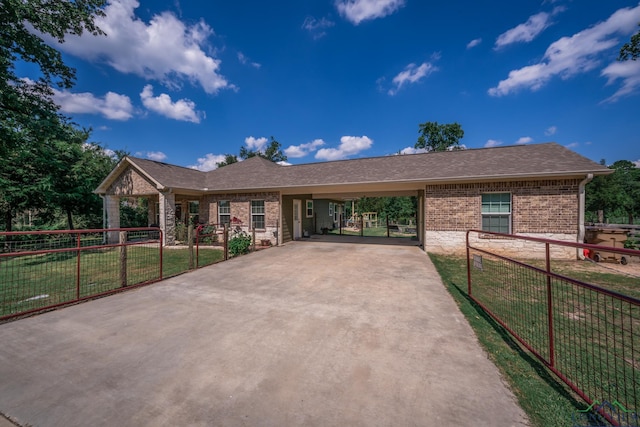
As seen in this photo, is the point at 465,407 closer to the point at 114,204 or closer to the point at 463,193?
the point at 463,193

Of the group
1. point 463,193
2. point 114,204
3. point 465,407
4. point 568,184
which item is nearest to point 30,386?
point 465,407

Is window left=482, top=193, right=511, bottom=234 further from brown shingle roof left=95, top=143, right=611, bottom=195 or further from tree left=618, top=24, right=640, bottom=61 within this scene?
tree left=618, top=24, right=640, bottom=61

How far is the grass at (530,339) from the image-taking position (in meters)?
2.30

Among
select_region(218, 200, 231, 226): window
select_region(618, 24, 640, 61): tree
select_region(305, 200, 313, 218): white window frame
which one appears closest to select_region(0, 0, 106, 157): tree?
select_region(218, 200, 231, 226): window

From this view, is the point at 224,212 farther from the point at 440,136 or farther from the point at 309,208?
the point at 440,136

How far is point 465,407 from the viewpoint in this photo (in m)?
2.28

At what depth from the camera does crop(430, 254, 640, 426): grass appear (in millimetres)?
2299

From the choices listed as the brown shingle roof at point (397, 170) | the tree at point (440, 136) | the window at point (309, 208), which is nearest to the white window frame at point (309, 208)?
the window at point (309, 208)

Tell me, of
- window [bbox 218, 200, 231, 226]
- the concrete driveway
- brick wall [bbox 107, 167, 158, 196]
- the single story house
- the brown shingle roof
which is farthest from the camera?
window [bbox 218, 200, 231, 226]

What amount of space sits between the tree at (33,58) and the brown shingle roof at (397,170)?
4439 mm

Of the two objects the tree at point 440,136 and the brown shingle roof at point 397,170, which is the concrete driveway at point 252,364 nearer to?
the brown shingle roof at point 397,170

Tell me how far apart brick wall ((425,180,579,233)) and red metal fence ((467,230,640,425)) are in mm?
2904

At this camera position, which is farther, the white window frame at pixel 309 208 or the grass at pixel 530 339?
the white window frame at pixel 309 208

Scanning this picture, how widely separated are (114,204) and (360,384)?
1864 cm
